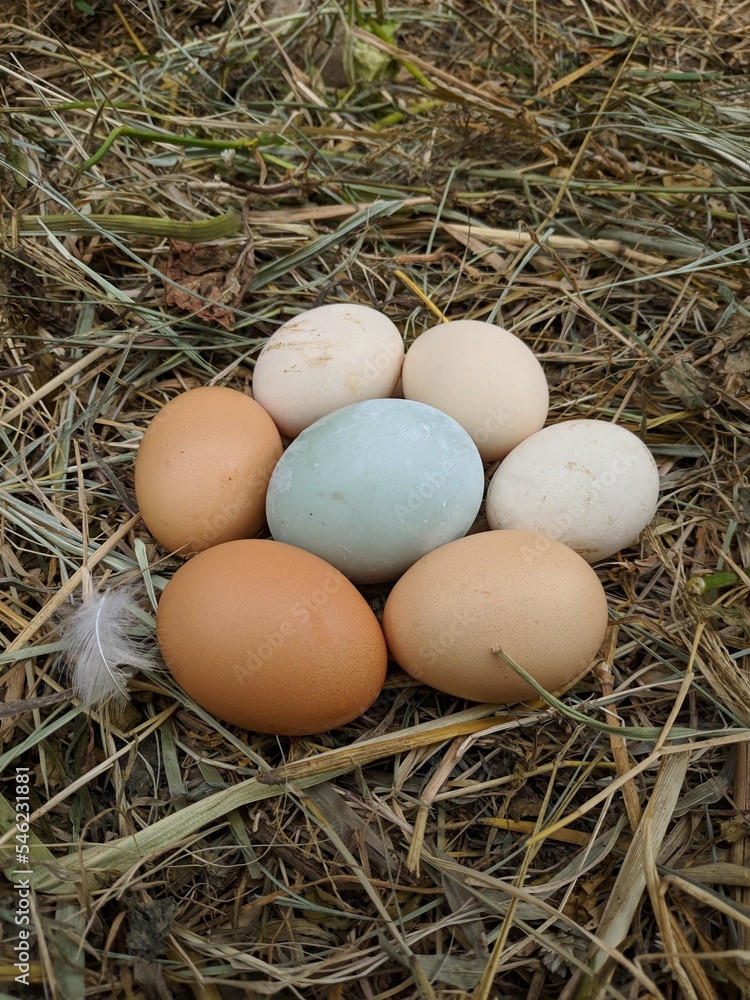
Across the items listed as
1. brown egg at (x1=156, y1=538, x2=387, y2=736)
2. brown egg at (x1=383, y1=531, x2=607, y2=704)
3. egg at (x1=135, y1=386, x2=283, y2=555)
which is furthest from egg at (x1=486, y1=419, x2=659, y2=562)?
egg at (x1=135, y1=386, x2=283, y2=555)

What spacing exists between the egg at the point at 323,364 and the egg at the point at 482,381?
0.09 metres

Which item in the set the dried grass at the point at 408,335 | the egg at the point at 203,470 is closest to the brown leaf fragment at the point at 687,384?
the dried grass at the point at 408,335

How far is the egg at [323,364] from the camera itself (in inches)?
57.1

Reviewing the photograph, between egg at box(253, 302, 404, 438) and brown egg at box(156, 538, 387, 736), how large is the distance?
390 mm

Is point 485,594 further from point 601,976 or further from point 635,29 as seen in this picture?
point 635,29

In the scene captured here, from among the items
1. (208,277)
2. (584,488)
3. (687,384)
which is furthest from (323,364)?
(687,384)

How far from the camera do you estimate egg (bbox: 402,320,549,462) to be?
4.64 ft

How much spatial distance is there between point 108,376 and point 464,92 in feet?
4.25

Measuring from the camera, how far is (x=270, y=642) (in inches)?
44.9

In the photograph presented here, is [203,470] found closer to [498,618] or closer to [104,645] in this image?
[104,645]

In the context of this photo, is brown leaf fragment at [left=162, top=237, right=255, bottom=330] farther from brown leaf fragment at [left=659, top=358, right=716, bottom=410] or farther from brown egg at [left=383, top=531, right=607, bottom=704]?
brown leaf fragment at [left=659, top=358, right=716, bottom=410]

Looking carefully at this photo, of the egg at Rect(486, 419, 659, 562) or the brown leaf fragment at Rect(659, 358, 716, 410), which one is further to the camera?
the brown leaf fragment at Rect(659, 358, 716, 410)

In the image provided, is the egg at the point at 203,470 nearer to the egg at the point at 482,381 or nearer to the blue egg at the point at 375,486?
the blue egg at the point at 375,486

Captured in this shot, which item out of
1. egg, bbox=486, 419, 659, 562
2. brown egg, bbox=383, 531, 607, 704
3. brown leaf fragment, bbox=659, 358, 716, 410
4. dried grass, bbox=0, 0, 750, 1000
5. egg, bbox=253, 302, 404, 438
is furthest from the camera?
brown leaf fragment, bbox=659, 358, 716, 410
